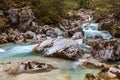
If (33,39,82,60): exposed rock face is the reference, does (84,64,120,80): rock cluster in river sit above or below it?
below

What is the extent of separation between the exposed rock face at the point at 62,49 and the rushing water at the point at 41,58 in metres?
0.65

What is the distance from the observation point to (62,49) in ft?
63.8

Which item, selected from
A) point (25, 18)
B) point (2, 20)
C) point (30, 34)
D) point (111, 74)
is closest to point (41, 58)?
point (111, 74)

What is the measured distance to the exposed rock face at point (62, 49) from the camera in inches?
749

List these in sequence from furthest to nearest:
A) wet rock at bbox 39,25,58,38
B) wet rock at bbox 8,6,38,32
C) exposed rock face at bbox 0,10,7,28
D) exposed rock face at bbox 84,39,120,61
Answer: wet rock at bbox 8,6,38,32
wet rock at bbox 39,25,58,38
exposed rock face at bbox 0,10,7,28
exposed rock face at bbox 84,39,120,61

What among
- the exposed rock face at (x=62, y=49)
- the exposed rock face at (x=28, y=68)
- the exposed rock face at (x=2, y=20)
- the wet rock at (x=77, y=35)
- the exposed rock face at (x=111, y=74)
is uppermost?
the exposed rock face at (x=2, y=20)

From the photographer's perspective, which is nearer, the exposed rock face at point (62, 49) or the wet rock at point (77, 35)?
the exposed rock face at point (62, 49)

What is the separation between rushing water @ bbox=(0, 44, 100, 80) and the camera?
49.5 ft

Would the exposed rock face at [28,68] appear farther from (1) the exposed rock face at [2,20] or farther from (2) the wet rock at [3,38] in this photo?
(1) the exposed rock face at [2,20]

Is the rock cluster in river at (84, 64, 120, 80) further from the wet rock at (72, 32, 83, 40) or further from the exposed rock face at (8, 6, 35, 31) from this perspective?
the exposed rock face at (8, 6, 35, 31)

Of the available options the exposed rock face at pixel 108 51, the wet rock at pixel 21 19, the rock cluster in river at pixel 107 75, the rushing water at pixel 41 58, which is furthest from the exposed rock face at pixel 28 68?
the wet rock at pixel 21 19

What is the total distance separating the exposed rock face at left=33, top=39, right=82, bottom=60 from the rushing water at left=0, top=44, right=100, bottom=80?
0.65 meters

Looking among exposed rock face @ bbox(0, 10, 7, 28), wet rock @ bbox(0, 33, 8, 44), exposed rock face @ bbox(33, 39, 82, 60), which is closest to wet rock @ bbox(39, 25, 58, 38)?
exposed rock face @ bbox(0, 10, 7, 28)

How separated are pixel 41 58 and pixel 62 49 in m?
1.87
